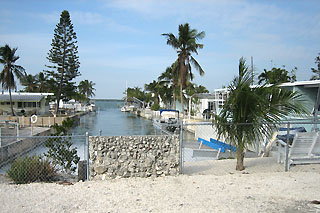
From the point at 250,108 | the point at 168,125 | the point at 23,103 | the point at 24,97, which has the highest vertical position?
the point at 24,97

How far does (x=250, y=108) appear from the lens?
20.8ft

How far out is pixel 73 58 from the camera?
40906 mm

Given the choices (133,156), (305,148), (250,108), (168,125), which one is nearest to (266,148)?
(305,148)

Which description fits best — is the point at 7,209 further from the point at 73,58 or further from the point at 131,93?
the point at 131,93

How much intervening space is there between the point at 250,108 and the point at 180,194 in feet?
8.98

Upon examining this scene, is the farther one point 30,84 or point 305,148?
point 30,84

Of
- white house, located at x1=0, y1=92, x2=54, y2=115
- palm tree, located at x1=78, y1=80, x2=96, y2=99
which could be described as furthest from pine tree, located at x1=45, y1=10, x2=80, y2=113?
palm tree, located at x1=78, y1=80, x2=96, y2=99

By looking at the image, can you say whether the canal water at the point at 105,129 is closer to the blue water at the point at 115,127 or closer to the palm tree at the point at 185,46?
the blue water at the point at 115,127

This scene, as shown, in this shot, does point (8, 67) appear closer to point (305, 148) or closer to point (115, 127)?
point (115, 127)

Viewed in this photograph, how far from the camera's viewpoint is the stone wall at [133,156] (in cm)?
580

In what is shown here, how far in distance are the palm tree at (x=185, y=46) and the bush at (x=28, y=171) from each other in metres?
27.6

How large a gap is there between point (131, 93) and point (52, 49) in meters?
53.0

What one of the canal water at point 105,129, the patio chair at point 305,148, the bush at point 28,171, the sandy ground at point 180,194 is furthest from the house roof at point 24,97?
the patio chair at point 305,148

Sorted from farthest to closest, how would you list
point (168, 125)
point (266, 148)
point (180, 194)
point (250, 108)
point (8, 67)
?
point (8, 67)
point (266, 148)
point (250, 108)
point (168, 125)
point (180, 194)
